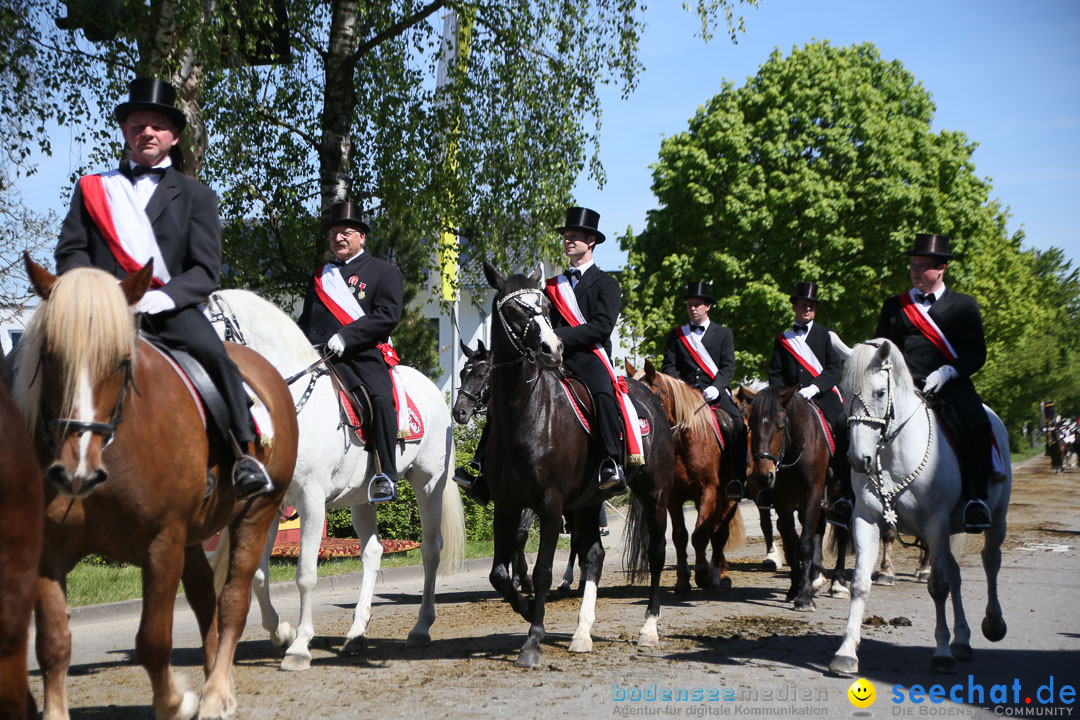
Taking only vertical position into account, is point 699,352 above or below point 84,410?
above

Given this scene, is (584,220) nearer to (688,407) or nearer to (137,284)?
(688,407)

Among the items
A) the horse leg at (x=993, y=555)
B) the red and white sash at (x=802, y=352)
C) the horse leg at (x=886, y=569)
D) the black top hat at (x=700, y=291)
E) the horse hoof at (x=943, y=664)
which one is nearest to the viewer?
the horse hoof at (x=943, y=664)

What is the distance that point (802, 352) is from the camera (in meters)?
12.7

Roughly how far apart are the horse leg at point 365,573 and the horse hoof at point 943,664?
3.95 metres

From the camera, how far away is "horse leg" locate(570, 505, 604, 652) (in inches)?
327

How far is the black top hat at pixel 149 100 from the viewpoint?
5617 mm

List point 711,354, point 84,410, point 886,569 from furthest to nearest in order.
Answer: point 711,354 → point 886,569 → point 84,410

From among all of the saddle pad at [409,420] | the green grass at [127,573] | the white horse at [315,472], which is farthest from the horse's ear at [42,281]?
the green grass at [127,573]

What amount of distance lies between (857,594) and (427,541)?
3765mm

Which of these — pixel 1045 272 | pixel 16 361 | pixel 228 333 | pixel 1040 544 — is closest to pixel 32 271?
pixel 16 361

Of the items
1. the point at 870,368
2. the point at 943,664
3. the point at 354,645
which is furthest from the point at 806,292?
the point at 354,645

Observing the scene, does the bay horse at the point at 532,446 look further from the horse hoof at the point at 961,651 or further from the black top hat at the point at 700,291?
the black top hat at the point at 700,291

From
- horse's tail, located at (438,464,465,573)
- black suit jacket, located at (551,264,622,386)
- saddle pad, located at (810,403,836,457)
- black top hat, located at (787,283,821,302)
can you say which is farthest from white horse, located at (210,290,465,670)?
black top hat, located at (787,283,821,302)

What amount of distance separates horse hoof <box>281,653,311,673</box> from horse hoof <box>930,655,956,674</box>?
4370 mm
